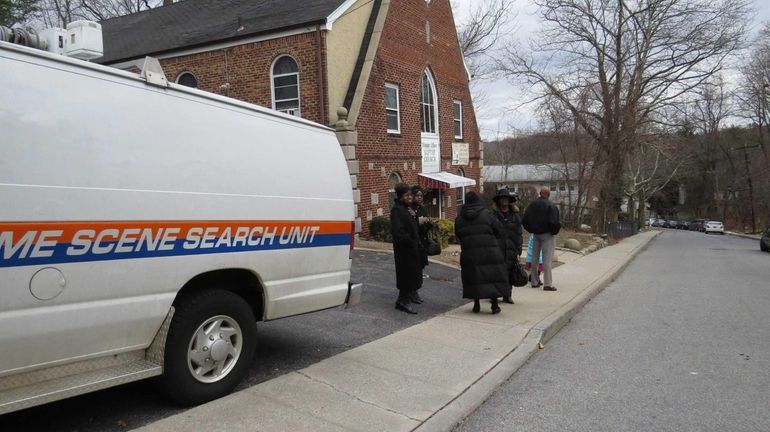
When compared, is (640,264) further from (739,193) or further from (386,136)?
(739,193)

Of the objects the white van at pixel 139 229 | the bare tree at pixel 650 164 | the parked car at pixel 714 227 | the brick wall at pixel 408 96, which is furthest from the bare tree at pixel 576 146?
the parked car at pixel 714 227

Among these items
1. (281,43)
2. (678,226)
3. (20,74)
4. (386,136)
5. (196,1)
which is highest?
(196,1)

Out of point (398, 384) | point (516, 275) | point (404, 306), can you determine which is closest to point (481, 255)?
point (404, 306)

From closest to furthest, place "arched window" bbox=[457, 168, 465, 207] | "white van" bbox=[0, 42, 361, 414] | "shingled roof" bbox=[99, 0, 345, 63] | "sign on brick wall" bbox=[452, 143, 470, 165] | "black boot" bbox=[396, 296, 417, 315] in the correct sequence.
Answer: "white van" bbox=[0, 42, 361, 414] → "black boot" bbox=[396, 296, 417, 315] → "shingled roof" bbox=[99, 0, 345, 63] → "sign on brick wall" bbox=[452, 143, 470, 165] → "arched window" bbox=[457, 168, 465, 207]

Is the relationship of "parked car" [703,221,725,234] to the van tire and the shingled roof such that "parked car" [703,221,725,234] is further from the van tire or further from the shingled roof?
the van tire

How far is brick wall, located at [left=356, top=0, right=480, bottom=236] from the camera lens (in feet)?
50.6

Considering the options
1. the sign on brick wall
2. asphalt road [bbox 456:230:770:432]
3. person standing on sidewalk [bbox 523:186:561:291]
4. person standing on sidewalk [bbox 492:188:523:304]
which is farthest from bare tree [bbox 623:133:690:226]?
person standing on sidewalk [bbox 492:188:523:304]

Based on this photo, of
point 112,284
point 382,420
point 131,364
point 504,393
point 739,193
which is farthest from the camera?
point 739,193

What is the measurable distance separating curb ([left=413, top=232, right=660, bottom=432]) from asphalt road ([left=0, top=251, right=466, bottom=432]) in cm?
143

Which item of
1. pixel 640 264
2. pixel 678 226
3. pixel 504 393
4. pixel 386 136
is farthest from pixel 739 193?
pixel 504 393

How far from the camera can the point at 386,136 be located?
16.2 metres

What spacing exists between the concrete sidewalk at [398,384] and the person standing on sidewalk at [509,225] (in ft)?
3.13

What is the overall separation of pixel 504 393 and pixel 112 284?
3.20 metres

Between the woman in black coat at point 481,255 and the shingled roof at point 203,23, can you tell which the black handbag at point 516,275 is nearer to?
the woman in black coat at point 481,255
